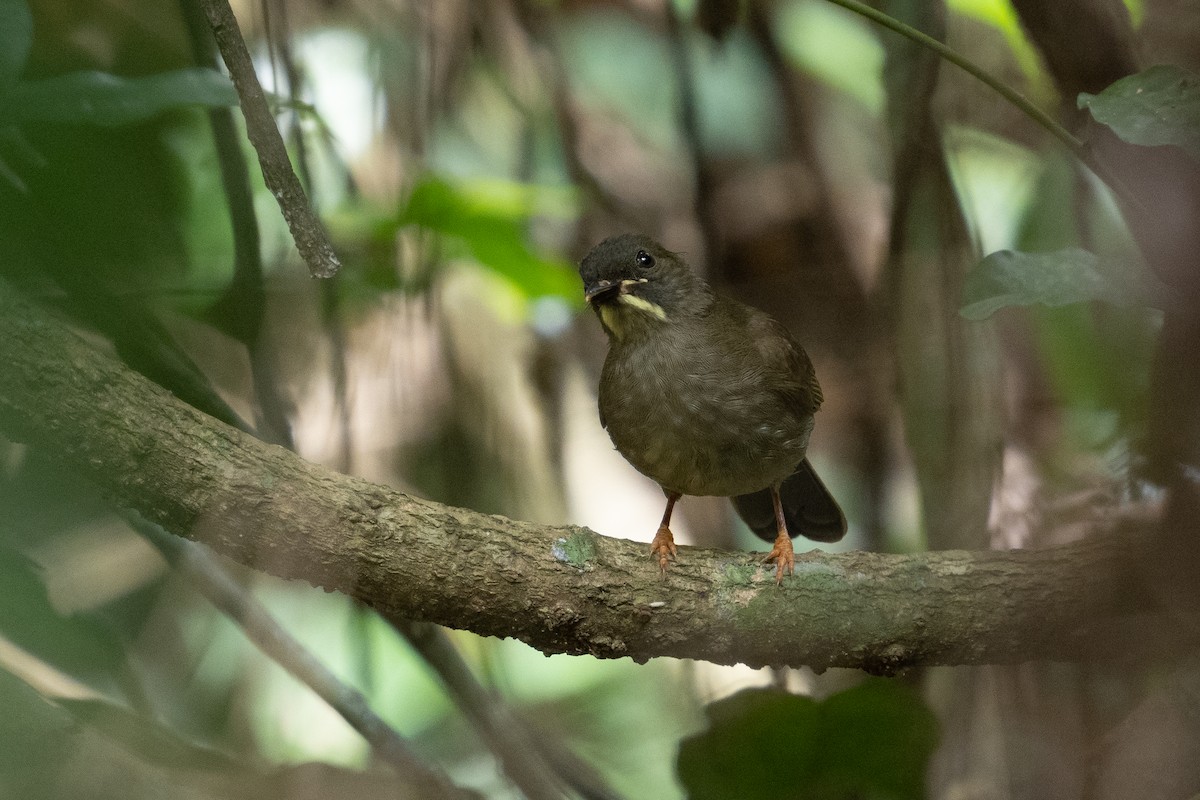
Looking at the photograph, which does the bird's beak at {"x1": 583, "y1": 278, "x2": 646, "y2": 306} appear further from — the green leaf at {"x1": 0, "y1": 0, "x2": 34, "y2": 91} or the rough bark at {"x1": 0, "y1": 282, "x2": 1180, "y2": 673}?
the green leaf at {"x1": 0, "y1": 0, "x2": 34, "y2": 91}

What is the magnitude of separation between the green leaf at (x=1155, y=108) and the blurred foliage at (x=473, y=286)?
0.01 metres

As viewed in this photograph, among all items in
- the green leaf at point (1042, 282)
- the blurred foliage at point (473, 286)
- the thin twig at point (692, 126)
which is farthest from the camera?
the thin twig at point (692, 126)

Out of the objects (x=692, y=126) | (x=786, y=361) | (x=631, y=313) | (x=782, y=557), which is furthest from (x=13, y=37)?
(x=692, y=126)

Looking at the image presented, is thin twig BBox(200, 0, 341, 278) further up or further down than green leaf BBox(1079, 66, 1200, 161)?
further down

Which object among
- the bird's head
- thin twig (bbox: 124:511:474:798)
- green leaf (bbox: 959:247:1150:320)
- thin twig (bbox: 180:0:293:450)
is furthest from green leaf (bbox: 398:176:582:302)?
green leaf (bbox: 959:247:1150:320)

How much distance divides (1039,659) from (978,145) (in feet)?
8.52

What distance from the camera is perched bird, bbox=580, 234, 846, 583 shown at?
3.81 meters

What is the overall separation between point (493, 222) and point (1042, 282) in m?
1.95

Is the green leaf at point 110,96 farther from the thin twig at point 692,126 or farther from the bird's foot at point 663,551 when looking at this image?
the thin twig at point 692,126

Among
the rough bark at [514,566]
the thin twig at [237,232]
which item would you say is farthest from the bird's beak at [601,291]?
the thin twig at [237,232]

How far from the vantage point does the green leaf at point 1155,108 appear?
2.19 meters

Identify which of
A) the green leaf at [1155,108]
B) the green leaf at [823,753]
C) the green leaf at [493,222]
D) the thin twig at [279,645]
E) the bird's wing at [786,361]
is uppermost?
the green leaf at [493,222]

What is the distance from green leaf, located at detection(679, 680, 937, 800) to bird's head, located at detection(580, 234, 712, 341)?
201cm

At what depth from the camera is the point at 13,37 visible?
5.55 feet
